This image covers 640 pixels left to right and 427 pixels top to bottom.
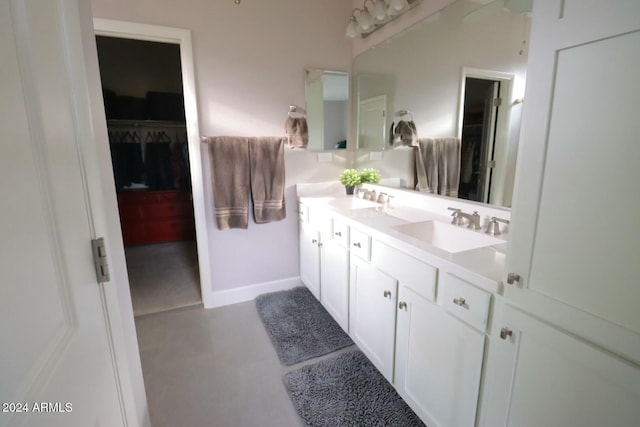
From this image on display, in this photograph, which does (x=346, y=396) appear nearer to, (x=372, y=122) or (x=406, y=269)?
(x=406, y=269)

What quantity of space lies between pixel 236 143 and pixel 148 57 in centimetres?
280

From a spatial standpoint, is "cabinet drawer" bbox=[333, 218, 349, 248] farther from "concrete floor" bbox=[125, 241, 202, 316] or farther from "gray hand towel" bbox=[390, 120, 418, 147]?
"concrete floor" bbox=[125, 241, 202, 316]

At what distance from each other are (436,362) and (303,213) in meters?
1.65

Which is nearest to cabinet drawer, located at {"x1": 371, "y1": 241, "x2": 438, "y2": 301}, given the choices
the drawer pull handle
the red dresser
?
the drawer pull handle

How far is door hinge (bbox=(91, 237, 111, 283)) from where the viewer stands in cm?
76

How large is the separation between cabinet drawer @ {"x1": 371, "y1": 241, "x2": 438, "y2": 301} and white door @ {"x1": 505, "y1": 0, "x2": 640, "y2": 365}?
395 mm

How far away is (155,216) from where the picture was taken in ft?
13.9

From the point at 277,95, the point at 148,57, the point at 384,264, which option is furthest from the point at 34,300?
the point at 148,57

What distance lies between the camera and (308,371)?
187cm

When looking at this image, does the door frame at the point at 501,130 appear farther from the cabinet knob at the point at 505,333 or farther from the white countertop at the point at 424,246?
the cabinet knob at the point at 505,333

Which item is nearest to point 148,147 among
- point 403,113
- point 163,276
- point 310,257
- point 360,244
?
point 163,276

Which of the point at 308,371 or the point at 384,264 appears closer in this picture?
the point at 384,264

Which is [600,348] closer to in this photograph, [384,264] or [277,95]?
[384,264]

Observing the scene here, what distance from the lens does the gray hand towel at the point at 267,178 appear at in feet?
8.32
